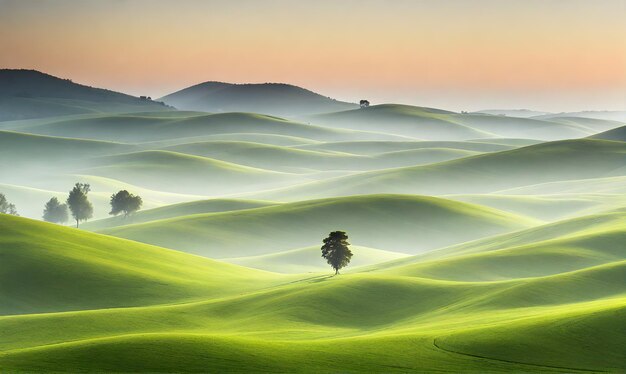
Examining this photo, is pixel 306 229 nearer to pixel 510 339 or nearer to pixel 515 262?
pixel 515 262

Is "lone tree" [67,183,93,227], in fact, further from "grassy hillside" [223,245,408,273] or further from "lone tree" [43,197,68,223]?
"grassy hillside" [223,245,408,273]

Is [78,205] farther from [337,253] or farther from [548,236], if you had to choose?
[548,236]

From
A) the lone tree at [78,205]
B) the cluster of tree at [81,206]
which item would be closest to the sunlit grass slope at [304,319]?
the cluster of tree at [81,206]

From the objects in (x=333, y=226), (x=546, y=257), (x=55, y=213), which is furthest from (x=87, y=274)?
(x=55, y=213)

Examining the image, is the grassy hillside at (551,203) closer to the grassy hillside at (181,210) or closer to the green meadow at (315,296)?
the green meadow at (315,296)

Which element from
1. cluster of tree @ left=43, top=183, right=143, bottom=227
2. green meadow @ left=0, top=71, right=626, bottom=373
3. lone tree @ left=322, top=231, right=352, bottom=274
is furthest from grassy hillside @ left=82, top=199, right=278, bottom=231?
lone tree @ left=322, top=231, right=352, bottom=274

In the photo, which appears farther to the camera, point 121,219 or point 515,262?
point 121,219

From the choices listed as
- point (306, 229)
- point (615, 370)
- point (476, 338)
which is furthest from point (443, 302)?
point (306, 229)
